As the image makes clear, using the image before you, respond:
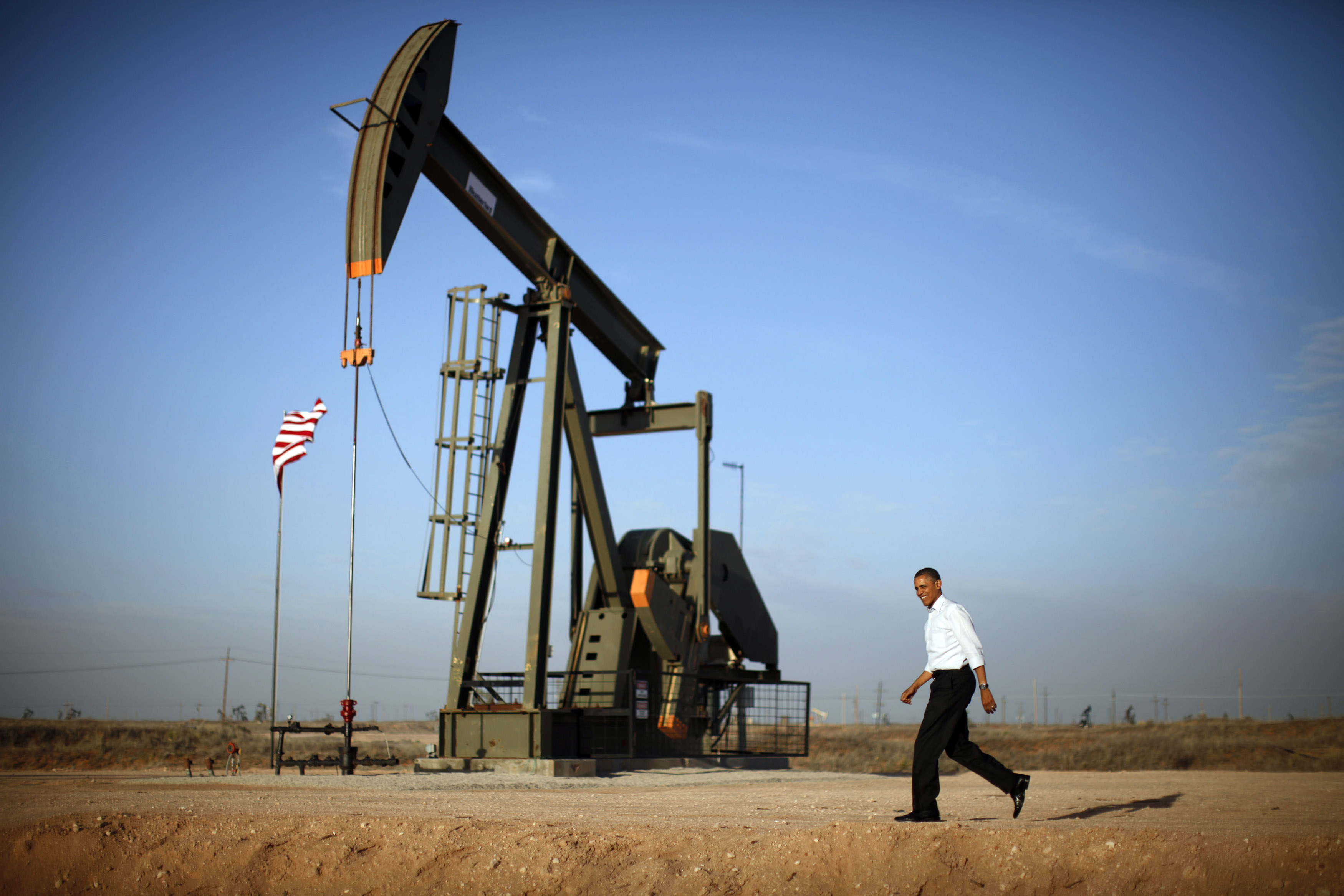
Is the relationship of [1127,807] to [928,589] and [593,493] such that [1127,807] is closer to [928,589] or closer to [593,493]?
[928,589]

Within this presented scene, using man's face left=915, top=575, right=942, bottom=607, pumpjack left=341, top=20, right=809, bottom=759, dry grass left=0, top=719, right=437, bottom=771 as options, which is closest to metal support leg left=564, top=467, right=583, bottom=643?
pumpjack left=341, top=20, right=809, bottom=759

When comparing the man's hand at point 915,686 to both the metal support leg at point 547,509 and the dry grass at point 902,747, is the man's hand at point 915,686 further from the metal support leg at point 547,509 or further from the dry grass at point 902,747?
the dry grass at point 902,747

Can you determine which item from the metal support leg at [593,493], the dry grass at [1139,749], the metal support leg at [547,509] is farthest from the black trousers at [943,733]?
the dry grass at [1139,749]

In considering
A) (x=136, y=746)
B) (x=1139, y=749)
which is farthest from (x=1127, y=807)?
(x=136, y=746)

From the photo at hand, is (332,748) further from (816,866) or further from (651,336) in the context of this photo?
(816,866)

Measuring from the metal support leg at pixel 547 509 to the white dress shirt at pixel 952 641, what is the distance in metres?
6.17

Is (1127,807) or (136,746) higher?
(1127,807)

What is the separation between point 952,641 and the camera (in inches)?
188

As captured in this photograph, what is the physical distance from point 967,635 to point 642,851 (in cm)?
176

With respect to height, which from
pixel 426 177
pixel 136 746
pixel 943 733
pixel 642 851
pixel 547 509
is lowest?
pixel 136 746

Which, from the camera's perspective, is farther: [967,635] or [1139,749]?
[1139,749]

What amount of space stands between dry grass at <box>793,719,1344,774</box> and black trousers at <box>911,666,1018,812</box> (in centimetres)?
1064

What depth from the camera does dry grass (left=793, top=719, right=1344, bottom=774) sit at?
57.1 ft

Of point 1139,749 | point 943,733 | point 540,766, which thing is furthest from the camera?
point 1139,749
